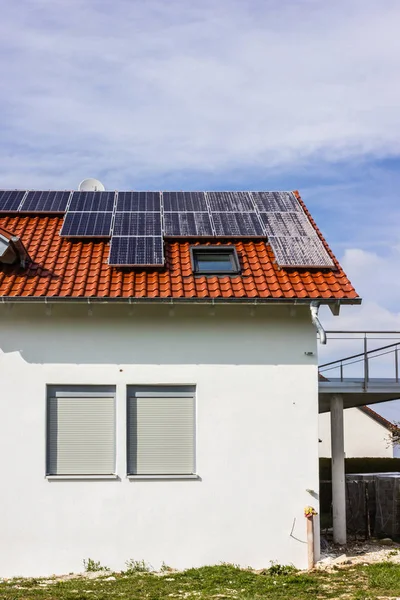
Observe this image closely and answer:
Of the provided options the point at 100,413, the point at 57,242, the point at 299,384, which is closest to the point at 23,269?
the point at 57,242

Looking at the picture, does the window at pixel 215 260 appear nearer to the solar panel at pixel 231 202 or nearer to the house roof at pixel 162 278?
the house roof at pixel 162 278

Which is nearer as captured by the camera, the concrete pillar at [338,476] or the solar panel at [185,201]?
the concrete pillar at [338,476]

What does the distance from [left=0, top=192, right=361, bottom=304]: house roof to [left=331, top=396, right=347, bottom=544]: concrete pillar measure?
11.0ft

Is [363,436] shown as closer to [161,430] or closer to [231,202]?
[231,202]

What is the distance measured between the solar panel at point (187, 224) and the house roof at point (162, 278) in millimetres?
183

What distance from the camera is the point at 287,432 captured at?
1351cm

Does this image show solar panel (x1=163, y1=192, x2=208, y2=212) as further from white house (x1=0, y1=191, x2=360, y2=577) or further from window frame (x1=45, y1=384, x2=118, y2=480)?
window frame (x1=45, y1=384, x2=118, y2=480)

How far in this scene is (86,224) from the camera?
15.5 m

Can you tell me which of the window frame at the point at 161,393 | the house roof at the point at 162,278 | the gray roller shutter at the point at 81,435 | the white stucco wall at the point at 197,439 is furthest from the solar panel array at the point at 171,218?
the gray roller shutter at the point at 81,435

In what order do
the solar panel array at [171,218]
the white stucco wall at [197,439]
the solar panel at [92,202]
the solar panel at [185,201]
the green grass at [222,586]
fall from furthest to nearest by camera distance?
the solar panel at [185,201]
the solar panel at [92,202]
the solar panel array at [171,218]
the white stucco wall at [197,439]
the green grass at [222,586]

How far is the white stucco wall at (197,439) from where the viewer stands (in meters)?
13.1

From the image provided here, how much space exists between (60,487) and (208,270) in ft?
14.8

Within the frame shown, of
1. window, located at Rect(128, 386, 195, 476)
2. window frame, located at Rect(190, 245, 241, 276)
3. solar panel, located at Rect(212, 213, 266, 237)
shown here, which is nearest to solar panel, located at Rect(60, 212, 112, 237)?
window frame, located at Rect(190, 245, 241, 276)

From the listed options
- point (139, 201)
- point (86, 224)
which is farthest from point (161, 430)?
point (139, 201)
